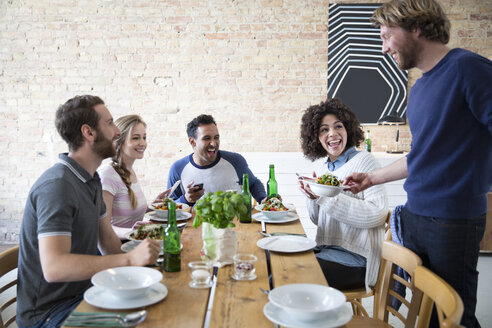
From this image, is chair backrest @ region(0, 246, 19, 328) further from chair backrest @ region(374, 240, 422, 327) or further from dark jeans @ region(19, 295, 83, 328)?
chair backrest @ region(374, 240, 422, 327)

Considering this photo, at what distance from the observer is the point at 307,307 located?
113 centimetres

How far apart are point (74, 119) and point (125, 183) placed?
0.71 metres

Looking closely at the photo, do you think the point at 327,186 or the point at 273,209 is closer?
the point at 327,186

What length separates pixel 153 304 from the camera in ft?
3.88

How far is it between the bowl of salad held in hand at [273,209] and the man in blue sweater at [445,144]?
0.72 meters

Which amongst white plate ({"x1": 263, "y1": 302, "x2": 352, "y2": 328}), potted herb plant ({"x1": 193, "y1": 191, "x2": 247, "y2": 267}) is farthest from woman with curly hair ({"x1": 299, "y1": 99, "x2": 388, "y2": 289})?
white plate ({"x1": 263, "y1": 302, "x2": 352, "y2": 328})

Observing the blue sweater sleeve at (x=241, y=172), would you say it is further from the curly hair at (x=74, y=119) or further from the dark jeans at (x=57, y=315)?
the dark jeans at (x=57, y=315)

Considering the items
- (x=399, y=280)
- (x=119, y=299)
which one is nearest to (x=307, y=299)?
(x=119, y=299)

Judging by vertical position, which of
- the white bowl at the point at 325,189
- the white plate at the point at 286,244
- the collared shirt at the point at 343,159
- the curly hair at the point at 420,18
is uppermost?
the curly hair at the point at 420,18

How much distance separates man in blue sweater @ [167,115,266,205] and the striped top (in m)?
0.53

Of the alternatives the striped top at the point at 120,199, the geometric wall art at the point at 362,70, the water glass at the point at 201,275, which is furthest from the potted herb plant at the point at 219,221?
the geometric wall art at the point at 362,70

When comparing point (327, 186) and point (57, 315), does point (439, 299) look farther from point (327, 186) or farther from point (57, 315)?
point (57, 315)

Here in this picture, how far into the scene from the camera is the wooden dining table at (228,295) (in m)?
1.11

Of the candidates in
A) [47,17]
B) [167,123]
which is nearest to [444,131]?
[167,123]
